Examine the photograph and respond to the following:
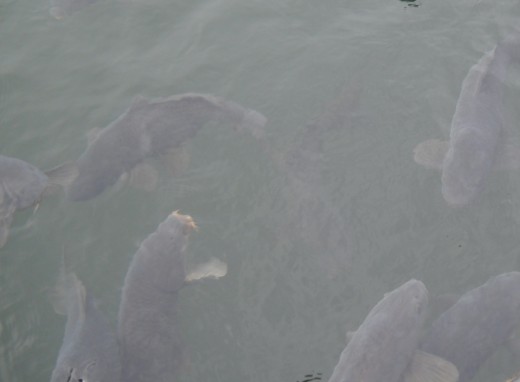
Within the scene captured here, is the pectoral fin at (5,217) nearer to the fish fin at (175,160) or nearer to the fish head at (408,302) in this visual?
the fish fin at (175,160)

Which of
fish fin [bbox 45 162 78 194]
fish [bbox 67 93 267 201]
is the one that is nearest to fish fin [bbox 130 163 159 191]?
fish [bbox 67 93 267 201]

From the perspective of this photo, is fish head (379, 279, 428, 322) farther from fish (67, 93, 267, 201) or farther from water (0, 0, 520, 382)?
fish (67, 93, 267, 201)

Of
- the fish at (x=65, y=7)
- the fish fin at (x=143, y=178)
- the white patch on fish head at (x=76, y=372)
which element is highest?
the fish at (x=65, y=7)

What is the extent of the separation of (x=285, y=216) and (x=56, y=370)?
8.76ft

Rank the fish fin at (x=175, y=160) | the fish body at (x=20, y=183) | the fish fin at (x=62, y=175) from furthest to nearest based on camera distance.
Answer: the fish fin at (x=175, y=160), the fish fin at (x=62, y=175), the fish body at (x=20, y=183)

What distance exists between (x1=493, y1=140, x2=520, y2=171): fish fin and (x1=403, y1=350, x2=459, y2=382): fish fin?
2679 millimetres

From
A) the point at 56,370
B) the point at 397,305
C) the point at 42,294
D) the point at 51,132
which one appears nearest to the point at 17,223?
the point at 42,294

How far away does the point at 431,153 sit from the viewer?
6719 millimetres

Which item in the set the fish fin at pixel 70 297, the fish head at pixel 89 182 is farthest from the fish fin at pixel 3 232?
the fish fin at pixel 70 297

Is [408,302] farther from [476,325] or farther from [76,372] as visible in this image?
[76,372]

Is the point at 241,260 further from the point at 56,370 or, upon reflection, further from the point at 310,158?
the point at 56,370

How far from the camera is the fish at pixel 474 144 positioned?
21.0ft

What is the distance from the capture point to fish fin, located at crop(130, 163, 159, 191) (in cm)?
677

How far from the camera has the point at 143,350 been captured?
17.1ft
